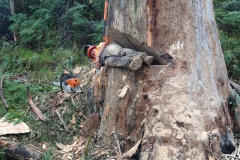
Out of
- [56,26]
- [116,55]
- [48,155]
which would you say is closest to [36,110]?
[48,155]

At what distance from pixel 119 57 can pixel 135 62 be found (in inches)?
14.6

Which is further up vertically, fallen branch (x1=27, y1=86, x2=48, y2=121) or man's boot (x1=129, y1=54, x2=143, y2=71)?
man's boot (x1=129, y1=54, x2=143, y2=71)

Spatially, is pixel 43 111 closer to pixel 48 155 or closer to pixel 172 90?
pixel 48 155

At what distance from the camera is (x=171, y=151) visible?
283 cm

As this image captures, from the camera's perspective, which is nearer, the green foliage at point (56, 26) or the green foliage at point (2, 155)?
the green foliage at point (2, 155)

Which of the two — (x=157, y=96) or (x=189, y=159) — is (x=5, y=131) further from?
(x=189, y=159)

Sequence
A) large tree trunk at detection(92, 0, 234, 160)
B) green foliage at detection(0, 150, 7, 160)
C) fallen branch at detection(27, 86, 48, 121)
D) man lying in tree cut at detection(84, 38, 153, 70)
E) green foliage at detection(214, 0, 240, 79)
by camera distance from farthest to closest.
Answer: green foliage at detection(214, 0, 240, 79), fallen branch at detection(27, 86, 48, 121), green foliage at detection(0, 150, 7, 160), man lying in tree cut at detection(84, 38, 153, 70), large tree trunk at detection(92, 0, 234, 160)

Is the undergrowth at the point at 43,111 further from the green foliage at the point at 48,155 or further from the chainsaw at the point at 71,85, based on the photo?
the chainsaw at the point at 71,85

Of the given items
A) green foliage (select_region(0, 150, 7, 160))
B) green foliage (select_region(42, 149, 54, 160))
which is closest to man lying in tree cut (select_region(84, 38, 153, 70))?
green foliage (select_region(42, 149, 54, 160))

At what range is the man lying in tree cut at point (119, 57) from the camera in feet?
9.94

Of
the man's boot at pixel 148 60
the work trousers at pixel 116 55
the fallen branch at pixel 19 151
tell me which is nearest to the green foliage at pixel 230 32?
the work trousers at pixel 116 55

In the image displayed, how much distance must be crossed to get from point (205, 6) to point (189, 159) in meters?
1.81

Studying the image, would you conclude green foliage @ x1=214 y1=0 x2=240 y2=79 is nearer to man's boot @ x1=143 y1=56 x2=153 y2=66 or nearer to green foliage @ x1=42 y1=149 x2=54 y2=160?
man's boot @ x1=143 y1=56 x2=153 y2=66

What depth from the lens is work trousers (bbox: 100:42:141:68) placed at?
3.15 m
